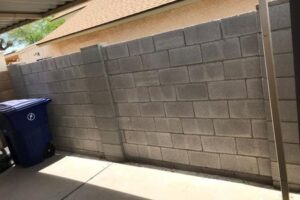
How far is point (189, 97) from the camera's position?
146 inches

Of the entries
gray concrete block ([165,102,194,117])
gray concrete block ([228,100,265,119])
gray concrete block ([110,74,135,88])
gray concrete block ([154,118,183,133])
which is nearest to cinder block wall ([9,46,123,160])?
gray concrete block ([110,74,135,88])

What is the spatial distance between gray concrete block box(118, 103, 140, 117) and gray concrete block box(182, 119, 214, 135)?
2.62 ft

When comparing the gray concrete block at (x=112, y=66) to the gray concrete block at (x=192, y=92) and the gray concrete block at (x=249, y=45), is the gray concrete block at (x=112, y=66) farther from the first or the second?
the gray concrete block at (x=249, y=45)

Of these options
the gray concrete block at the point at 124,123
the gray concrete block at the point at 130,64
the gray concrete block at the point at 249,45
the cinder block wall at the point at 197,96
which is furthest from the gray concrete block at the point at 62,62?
the gray concrete block at the point at 249,45

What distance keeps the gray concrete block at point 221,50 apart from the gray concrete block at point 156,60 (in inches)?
21.2

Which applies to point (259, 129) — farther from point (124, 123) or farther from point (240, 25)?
point (124, 123)

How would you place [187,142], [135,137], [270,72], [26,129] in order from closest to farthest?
[270,72], [187,142], [135,137], [26,129]

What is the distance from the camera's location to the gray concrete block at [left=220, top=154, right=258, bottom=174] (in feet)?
11.2

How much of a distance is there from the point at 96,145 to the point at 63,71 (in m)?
1.38

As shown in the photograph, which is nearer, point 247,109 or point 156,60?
point 247,109

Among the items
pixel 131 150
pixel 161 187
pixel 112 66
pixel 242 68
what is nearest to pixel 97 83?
pixel 112 66

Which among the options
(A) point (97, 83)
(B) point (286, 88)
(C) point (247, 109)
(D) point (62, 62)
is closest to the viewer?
(B) point (286, 88)

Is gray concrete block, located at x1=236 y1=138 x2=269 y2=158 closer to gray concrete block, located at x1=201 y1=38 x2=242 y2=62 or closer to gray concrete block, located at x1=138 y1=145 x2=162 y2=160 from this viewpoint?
gray concrete block, located at x1=201 y1=38 x2=242 y2=62

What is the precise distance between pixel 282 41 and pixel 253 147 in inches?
47.1
